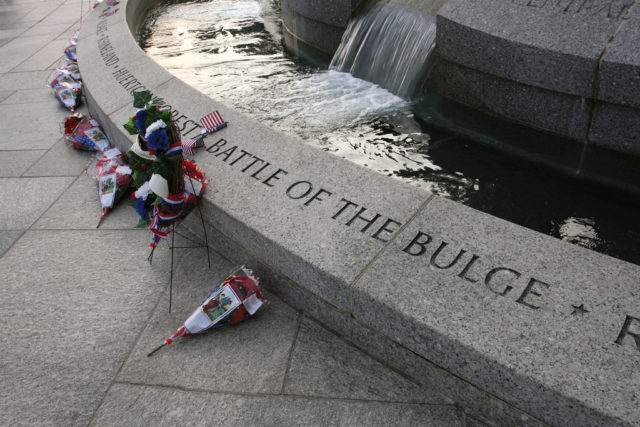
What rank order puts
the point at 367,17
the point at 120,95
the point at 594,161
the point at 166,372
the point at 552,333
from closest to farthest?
1. the point at 552,333
2. the point at 166,372
3. the point at 594,161
4. the point at 120,95
5. the point at 367,17

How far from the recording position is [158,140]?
3.20 meters

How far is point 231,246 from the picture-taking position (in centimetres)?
368

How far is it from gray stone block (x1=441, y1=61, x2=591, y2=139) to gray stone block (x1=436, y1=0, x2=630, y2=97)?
106 mm

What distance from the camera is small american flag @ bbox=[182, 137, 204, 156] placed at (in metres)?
3.90

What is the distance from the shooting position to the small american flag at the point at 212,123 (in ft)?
14.4

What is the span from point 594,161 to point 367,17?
3502 mm

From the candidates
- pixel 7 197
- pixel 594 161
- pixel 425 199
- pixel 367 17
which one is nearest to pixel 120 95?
pixel 7 197

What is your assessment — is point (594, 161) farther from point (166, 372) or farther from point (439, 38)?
point (166, 372)

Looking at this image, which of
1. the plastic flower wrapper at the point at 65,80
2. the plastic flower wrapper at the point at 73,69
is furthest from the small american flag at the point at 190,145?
the plastic flower wrapper at the point at 73,69

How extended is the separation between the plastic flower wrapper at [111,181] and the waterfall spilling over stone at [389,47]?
3.04 m

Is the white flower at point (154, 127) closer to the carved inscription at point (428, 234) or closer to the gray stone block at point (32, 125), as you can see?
the carved inscription at point (428, 234)

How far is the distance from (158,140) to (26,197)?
241 centimetres

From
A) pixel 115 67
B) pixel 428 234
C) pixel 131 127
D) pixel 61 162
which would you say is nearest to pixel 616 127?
pixel 428 234

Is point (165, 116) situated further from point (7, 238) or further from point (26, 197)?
point (26, 197)
